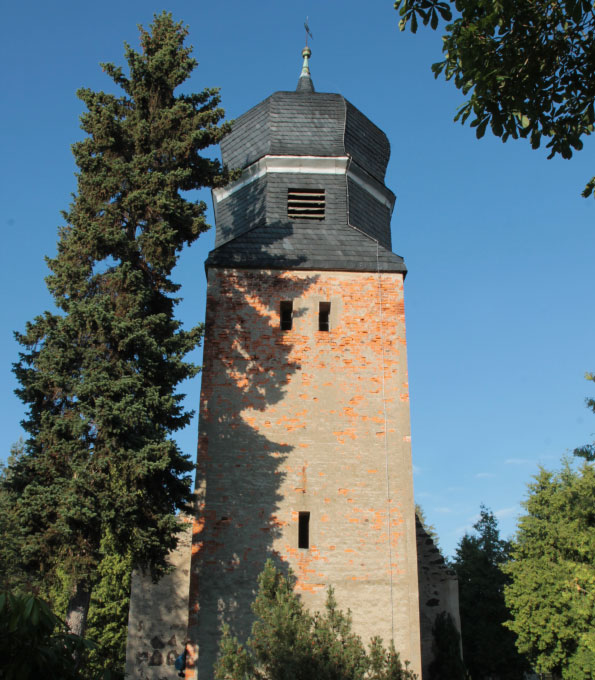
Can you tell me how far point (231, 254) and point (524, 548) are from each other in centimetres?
1540

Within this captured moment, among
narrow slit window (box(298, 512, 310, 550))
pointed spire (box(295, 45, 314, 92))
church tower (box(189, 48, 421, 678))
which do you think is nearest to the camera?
church tower (box(189, 48, 421, 678))

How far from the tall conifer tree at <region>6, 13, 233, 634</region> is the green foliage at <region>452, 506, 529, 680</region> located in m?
18.1

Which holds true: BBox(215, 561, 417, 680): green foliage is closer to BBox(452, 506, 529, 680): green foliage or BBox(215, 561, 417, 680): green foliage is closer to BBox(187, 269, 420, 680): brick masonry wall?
BBox(187, 269, 420, 680): brick masonry wall

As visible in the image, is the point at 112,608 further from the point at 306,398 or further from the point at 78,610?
the point at 78,610

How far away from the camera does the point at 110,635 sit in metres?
22.3

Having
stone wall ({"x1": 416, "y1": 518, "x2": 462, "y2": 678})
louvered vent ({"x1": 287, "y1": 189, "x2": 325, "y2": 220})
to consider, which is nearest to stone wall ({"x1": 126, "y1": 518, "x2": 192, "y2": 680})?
stone wall ({"x1": 416, "y1": 518, "x2": 462, "y2": 678})

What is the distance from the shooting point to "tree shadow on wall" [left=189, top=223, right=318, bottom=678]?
11836 mm

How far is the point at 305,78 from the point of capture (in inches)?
745

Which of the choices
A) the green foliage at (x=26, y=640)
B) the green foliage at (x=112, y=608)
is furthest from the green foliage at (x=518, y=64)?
the green foliage at (x=112, y=608)

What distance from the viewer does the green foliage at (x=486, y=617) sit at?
993 inches

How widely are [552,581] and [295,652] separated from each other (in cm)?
1620

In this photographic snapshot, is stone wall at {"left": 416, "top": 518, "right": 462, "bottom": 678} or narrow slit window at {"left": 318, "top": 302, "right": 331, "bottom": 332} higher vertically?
narrow slit window at {"left": 318, "top": 302, "right": 331, "bottom": 332}

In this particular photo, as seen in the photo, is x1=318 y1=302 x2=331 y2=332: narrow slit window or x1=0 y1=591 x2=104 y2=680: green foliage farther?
x1=318 y1=302 x2=331 y2=332: narrow slit window

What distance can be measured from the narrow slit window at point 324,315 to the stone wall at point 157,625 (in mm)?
5250
